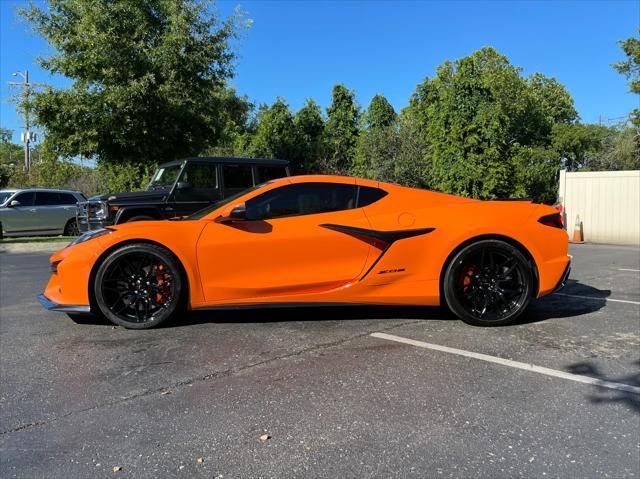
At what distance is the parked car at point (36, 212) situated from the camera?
15.3 m

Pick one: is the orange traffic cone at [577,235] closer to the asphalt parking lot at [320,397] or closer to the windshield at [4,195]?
the asphalt parking lot at [320,397]

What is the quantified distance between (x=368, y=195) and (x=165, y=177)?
572 centimetres

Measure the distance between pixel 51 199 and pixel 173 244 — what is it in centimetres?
1316

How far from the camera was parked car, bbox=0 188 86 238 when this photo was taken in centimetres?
1526

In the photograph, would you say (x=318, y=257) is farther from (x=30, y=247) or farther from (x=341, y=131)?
(x=341, y=131)

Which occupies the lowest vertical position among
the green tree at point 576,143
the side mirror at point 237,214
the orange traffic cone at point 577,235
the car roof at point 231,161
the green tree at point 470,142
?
the orange traffic cone at point 577,235

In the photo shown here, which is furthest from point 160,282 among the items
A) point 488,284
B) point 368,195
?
point 488,284

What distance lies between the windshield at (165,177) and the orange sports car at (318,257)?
450cm

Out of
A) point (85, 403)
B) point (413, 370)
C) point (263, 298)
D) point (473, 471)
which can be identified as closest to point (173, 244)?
point (263, 298)

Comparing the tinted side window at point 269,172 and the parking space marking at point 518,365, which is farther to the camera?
the tinted side window at point 269,172

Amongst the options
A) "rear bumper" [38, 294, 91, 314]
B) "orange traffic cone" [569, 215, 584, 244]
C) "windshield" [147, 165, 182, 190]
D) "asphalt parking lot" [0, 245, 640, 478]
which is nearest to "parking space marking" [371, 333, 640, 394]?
"asphalt parking lot" [0, 245, 640, 478]

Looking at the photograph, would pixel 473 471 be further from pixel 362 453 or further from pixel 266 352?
pixel 266 352

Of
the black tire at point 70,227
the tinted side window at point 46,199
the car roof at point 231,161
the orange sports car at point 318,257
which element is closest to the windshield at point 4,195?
the tinted side window at point 46,199

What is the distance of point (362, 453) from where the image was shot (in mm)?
2566
